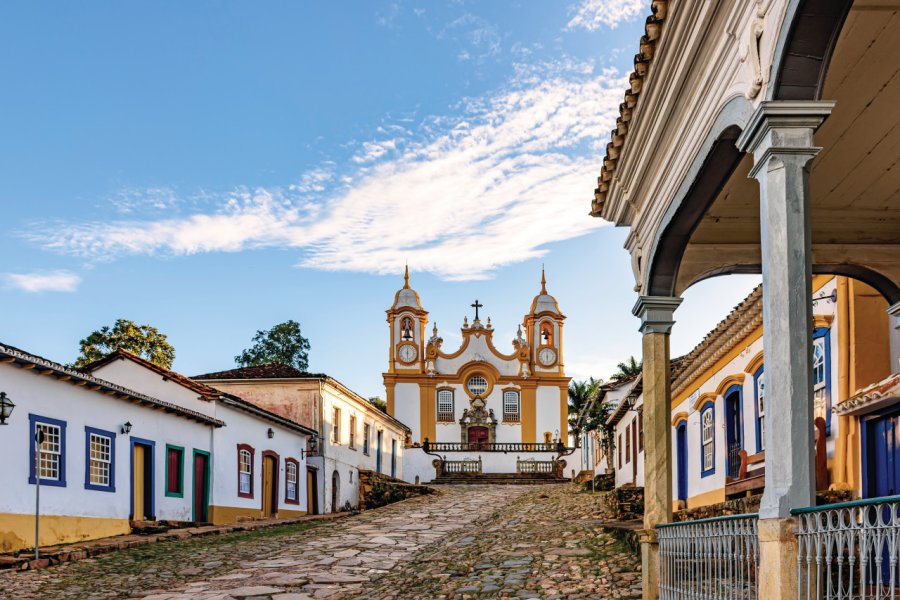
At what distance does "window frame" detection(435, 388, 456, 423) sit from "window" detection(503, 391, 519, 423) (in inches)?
104

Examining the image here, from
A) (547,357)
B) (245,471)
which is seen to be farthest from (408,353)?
(245,471)

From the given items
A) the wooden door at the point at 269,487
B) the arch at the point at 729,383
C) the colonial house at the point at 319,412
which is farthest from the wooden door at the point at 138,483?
the arch at the point at 729,383

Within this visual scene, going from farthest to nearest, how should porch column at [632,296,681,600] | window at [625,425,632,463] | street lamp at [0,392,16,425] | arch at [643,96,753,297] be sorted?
window at [625,425,632,463] < street lamp at [0,392,16,425] < porch column at [632,296,681,600] < arch at [643,96,753,297]

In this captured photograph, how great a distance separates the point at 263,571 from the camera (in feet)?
42.2

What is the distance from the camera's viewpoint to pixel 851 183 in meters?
8.14

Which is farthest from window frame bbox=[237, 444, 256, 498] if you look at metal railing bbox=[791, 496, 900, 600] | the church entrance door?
the church entrance door

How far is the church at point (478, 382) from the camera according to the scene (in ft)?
167

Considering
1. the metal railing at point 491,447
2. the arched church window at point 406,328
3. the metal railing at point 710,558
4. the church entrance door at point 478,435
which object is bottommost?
the metal railing at point 491,447

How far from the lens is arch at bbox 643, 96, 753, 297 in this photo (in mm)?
6027

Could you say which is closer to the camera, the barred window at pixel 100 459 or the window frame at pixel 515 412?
the barred window at pixel 100 459

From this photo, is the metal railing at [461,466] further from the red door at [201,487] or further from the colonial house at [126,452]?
the red door at [201,487]

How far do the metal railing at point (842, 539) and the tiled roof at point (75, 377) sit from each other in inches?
510

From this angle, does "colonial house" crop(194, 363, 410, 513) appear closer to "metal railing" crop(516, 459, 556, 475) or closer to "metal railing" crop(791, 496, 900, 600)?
"metal railing" crop(516, 459, 556, 475)

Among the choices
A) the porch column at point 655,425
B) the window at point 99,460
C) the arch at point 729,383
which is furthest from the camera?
the window at point 99,460
